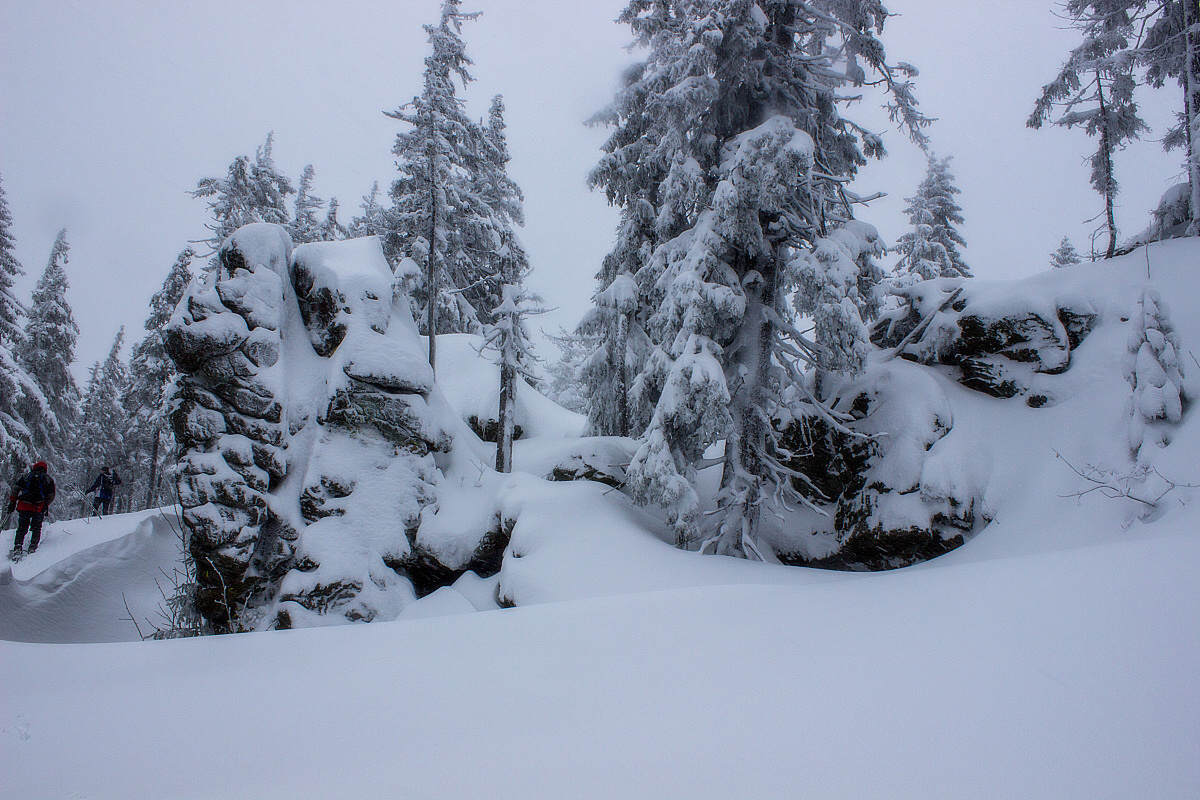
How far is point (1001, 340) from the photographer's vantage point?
31.1 feet

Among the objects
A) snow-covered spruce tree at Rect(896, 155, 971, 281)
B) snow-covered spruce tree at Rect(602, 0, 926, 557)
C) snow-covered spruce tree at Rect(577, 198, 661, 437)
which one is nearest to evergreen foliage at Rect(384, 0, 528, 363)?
snow-covered spruce tree at Rect(577, 198, 661, 437)

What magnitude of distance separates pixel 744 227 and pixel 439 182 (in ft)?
34.5

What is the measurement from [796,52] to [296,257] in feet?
35.0

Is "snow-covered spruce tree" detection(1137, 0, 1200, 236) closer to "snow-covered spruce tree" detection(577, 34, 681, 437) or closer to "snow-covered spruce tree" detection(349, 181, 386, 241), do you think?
"snow-covered spruce tree" detection(577, 34, 681, 437)

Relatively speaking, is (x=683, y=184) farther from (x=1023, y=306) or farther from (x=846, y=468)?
(x=1023, y=306)

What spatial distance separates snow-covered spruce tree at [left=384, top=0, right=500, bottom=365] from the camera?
1495 centimetres

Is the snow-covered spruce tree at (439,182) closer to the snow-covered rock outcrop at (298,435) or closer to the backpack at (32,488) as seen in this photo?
the snow-covered rock outcrop at (298,435)

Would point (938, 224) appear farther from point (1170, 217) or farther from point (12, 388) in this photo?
point (12, 388)

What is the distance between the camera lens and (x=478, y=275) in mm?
19406

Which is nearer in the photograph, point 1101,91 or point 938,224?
point 1101,91

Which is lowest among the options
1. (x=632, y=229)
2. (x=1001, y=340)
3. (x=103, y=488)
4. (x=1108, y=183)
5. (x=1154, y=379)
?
(x=103, y=488)

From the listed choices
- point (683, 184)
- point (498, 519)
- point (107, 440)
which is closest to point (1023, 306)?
point (683, 184)

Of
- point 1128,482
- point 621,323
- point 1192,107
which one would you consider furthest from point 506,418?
point 1192,107

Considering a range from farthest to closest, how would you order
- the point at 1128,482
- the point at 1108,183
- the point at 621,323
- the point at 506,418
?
the point at 1108,183 < the point at 506,418 < the point at 621,323 < the point at 1128,482
